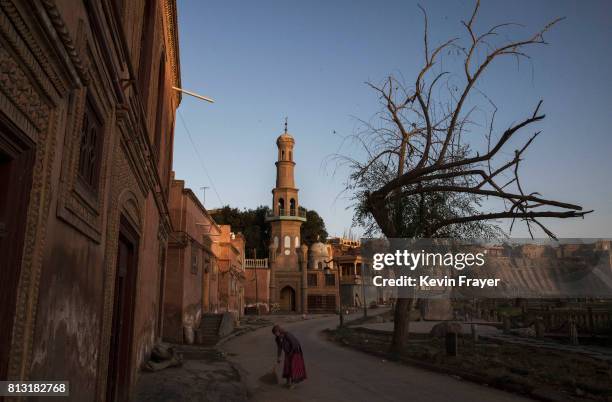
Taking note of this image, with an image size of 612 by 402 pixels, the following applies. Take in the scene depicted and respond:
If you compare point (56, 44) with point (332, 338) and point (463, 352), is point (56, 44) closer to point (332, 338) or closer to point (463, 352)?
point (463, 352)

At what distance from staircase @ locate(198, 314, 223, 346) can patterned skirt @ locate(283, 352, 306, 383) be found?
9.02 m

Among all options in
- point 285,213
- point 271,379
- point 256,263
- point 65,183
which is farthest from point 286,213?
point 65,183

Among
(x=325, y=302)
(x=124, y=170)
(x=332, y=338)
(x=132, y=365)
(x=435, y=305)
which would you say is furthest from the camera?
(x=325, y=302)

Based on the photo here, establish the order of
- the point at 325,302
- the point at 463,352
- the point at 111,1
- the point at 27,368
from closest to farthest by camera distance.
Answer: the point at 27,368
the point at 111,1
the point at 463,352
the point at 325,302

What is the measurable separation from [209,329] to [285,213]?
3176 centimetres

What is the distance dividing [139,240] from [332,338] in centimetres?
1558

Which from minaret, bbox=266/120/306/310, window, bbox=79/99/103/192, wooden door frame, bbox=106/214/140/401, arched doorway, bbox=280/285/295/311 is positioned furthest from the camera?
minaret, bbox=266/120/306/310

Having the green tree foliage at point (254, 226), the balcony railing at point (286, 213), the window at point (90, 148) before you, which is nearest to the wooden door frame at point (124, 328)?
the window at point (90, 148)

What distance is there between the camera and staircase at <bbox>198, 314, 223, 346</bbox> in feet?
59.6

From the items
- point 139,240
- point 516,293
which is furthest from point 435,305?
point 139,240

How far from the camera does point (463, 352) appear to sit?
45.5ft

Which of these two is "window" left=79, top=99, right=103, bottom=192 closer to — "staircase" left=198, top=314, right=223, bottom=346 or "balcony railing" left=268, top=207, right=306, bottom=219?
"staircase" left=198, top=314, right=223, bottom=346

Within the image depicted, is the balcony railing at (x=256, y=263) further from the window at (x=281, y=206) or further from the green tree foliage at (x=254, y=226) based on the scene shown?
the green tree foliage at (x=254, y=226)

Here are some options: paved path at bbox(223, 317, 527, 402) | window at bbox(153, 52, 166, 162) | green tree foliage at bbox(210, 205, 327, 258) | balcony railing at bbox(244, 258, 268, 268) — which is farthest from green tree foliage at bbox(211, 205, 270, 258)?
window at bbox(153, 52, 166, 162)
